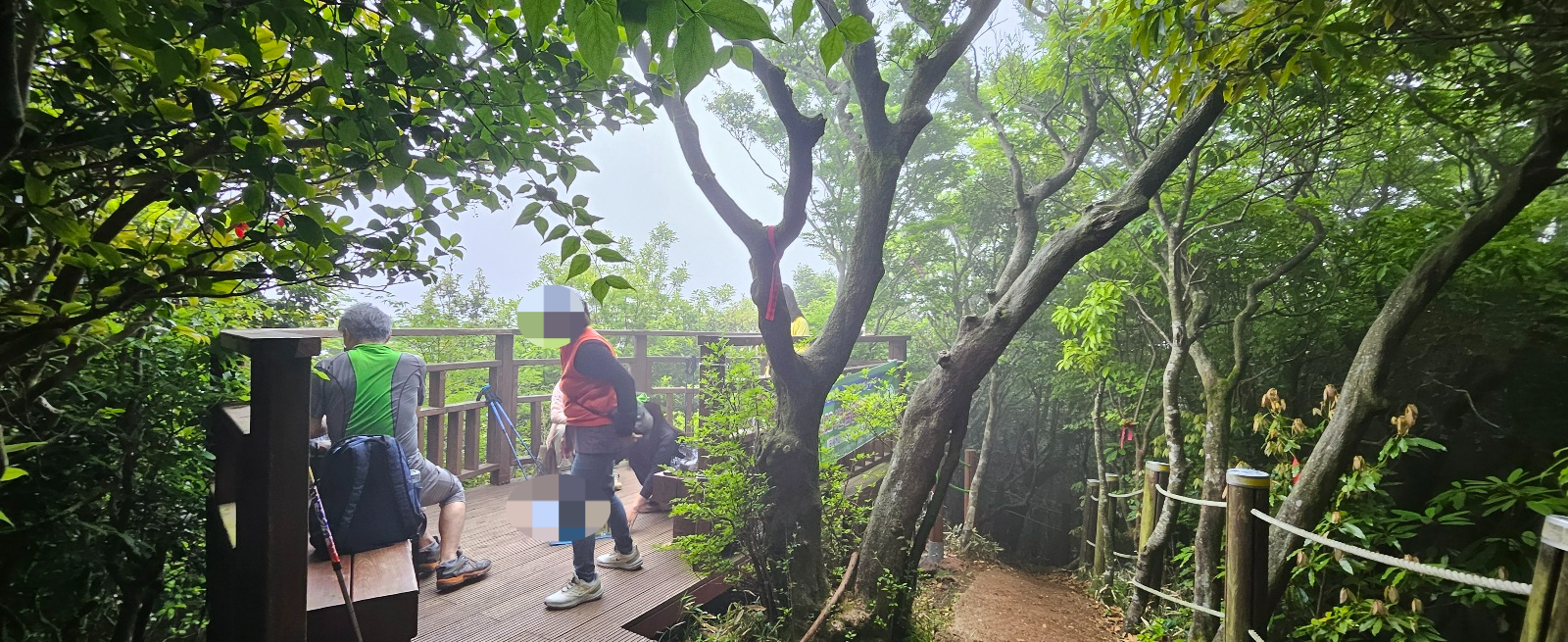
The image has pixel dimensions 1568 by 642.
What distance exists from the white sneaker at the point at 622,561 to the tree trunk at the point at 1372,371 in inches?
126

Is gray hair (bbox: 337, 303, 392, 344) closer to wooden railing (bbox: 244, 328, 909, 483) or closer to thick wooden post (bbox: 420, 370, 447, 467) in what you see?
wooden railing (bbox: 244, 328, 909, 483)

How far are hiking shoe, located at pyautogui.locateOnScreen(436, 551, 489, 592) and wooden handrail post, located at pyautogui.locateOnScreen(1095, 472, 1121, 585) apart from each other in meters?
4.93

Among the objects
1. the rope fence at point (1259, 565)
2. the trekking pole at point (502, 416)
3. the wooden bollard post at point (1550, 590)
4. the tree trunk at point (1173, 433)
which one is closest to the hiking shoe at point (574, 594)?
the trekking pole at point (502, 416)

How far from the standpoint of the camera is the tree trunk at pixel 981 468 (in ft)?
22.9

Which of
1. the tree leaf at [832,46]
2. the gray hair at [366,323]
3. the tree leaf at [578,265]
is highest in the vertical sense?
the tree leaf at [832,46]

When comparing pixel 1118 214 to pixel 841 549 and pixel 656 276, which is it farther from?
pixel 656 276

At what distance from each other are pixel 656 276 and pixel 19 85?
37.8ft

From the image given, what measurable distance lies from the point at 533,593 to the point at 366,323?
152 cm

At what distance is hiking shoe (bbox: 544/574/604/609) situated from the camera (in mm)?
2812

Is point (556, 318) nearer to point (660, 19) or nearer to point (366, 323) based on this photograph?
point (366, 323)

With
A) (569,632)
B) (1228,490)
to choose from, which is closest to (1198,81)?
(1228,490)

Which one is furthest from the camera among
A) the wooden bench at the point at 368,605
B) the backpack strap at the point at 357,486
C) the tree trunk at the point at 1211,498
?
the tree trunk at the point at 1211,498

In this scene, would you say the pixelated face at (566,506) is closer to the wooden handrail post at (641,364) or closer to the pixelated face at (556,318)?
the pixelated face at (556,318)

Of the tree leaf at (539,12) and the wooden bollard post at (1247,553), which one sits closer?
the tree leaf at (539,12)
